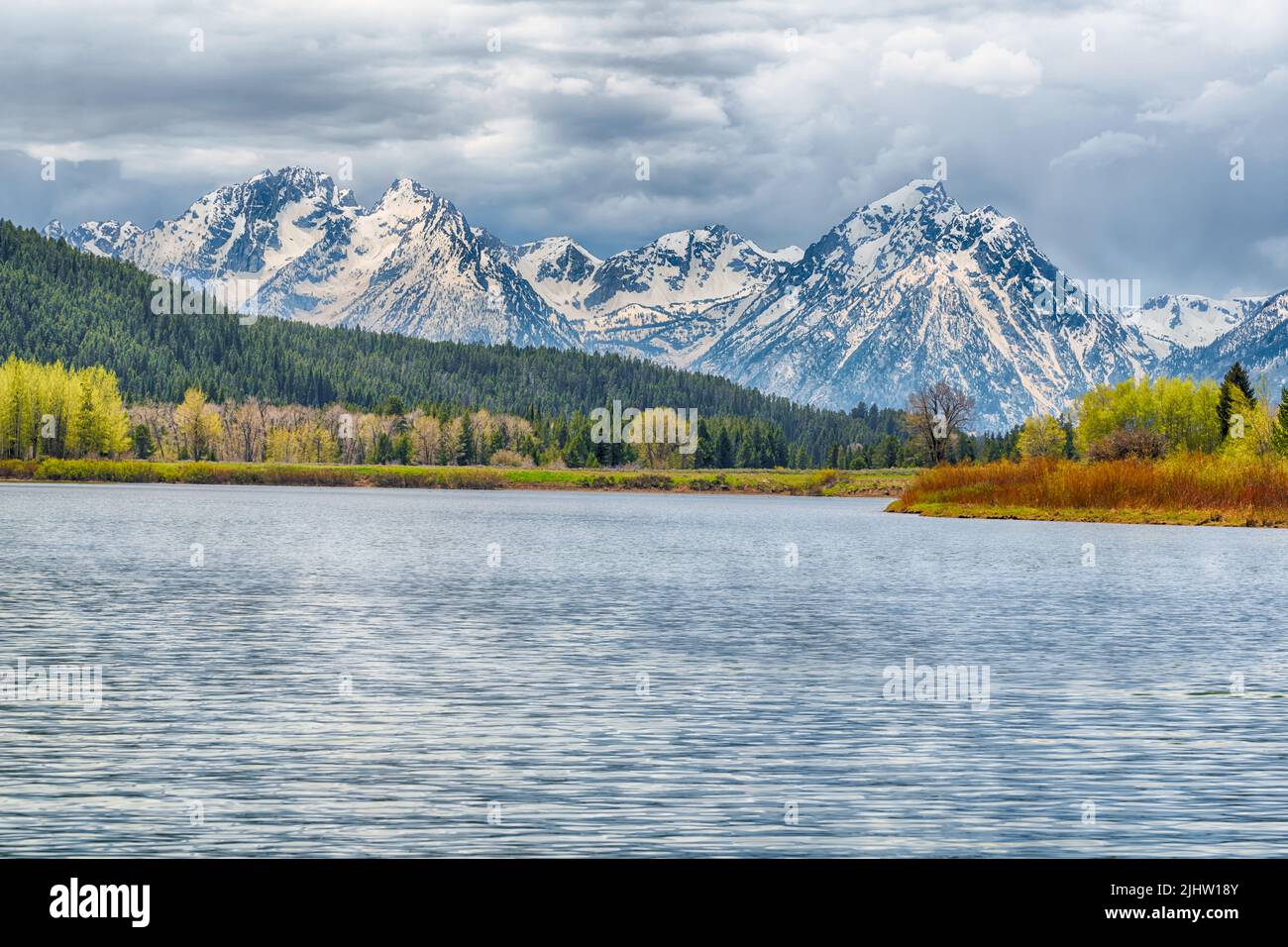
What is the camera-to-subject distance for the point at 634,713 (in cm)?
3048

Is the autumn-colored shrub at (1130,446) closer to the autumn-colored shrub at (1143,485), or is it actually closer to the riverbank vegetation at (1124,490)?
the riverbank vegetation at (1124,490)

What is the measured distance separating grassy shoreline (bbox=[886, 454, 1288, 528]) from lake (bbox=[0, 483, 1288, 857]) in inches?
2024

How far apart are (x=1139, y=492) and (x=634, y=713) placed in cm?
10387

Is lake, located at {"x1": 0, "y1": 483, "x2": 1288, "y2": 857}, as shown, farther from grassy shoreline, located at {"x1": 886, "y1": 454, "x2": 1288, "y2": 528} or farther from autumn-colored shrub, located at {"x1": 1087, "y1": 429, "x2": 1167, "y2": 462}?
autumn-colored shrub, located at {"x1": 1087, "y1": 429, "x2": 1167, "y2": 462}

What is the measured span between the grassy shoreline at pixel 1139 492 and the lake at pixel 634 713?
5142cm

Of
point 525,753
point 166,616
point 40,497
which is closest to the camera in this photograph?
point 525,753

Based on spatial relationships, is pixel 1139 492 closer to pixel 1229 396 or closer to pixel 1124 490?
pixel 1124 490

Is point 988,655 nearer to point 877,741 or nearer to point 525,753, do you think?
point 877,741

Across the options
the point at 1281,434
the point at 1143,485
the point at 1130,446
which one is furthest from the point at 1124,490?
the point at 1130,446

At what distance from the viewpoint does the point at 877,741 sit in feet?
90.6

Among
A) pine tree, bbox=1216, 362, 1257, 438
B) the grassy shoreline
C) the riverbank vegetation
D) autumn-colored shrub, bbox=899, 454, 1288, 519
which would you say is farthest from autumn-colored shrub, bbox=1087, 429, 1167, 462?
the grassy shoreline
